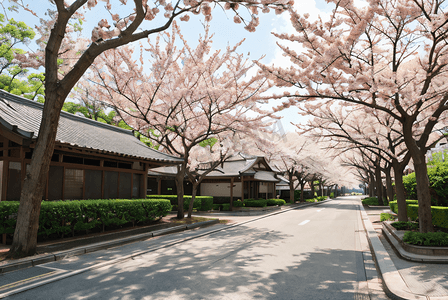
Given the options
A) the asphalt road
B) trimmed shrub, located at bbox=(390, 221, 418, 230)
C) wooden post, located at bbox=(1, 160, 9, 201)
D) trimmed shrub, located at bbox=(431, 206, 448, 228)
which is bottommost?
the asphalt road

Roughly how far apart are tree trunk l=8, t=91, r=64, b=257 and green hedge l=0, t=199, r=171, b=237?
43.0 inches

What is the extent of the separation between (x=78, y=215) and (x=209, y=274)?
5.69 metres

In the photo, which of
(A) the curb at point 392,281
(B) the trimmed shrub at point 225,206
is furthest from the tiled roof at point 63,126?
(B) the trimmed shrub at point 225,206

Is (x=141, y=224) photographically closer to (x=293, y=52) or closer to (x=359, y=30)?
(x=293, y=52)

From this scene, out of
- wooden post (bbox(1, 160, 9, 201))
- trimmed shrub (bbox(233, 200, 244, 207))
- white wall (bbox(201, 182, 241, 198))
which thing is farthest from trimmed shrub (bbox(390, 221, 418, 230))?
white wall (bbox(201, 182, 241, 198))

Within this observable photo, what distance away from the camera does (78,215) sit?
29.8ft

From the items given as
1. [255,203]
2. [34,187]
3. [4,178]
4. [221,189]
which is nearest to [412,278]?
[34,187]

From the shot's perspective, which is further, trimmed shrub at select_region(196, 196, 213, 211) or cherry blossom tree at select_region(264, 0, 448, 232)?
trimmed shrub at select_region(196, 196, 213, 211)

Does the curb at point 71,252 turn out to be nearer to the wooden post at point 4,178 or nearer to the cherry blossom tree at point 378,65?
the wooden post at point 4,178

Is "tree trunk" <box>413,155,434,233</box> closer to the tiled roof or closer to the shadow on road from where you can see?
the shadow on road

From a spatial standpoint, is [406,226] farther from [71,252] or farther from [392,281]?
[71,252]

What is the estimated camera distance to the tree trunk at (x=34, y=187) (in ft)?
22.8

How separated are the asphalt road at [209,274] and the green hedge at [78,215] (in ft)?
5.69

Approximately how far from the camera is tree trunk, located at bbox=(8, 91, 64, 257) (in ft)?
22.8
